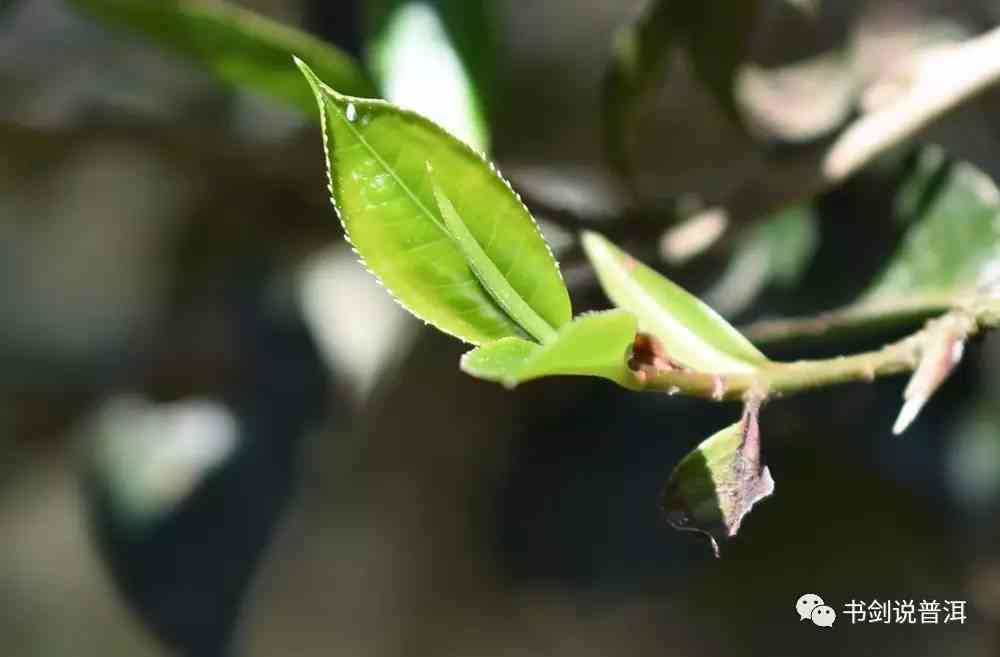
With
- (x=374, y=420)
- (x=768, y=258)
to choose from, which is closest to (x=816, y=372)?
(x=768, y=258)

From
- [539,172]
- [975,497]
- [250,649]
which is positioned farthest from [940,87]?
[250,649]

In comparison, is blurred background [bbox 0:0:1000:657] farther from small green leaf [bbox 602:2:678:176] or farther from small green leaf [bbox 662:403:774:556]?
small green leaf [bbox 662:403:774:556]

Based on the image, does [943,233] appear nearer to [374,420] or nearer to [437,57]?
[437,57]

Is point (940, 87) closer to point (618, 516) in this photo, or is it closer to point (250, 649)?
point (618, 516)

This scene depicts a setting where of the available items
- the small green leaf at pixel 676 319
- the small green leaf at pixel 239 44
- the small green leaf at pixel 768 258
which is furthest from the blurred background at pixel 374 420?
the small green leaf at pixel 676 319

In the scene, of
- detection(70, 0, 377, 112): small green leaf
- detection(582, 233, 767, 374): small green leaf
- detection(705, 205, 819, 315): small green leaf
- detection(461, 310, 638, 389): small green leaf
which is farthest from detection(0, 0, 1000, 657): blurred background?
detection(461, 310, 638, 389): small green leaf

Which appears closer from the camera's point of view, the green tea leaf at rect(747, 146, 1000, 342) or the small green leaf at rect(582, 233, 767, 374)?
the small green leaf at rect(582, 233, 767, 374)
